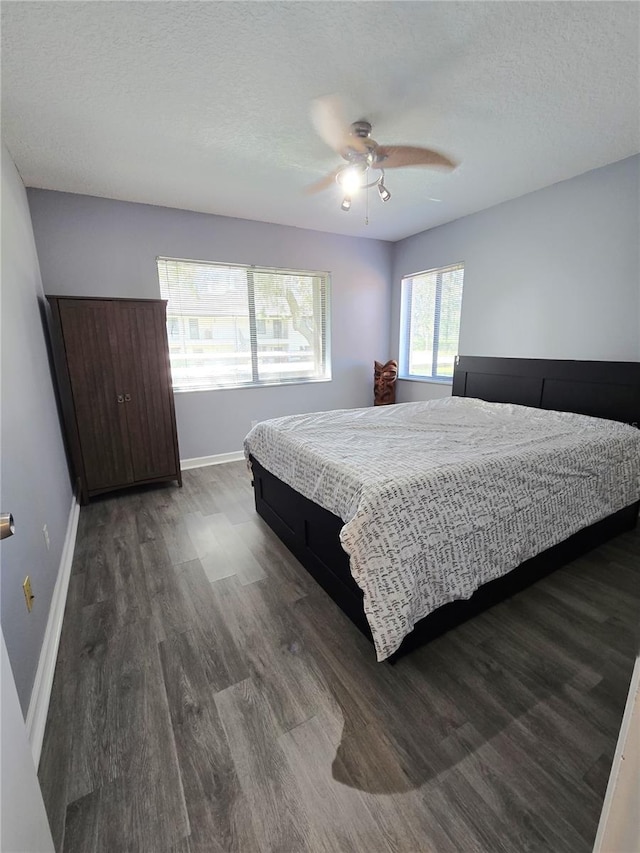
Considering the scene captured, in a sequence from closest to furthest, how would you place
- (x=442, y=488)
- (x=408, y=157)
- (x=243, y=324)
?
(x=442, y=488)
(x=408, y=157)
(x=243, y=324)

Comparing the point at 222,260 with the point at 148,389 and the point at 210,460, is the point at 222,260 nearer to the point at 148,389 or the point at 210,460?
the point at 148,389

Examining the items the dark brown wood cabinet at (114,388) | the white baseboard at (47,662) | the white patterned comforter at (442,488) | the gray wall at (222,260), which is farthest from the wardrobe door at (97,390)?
the white patterned comforter at (442,488)

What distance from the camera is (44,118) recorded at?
197 centimetres

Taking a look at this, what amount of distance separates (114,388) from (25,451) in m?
1.40

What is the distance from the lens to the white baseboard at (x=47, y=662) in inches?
48.4

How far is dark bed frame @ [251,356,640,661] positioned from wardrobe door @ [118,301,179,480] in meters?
1.11

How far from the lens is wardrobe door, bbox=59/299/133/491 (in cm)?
282

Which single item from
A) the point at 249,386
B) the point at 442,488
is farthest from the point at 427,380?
the point at 442,488

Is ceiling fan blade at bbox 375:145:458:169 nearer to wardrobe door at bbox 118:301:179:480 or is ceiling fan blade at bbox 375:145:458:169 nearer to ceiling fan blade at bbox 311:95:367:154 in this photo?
ceiling fan blade at bbox 311:95:367:154

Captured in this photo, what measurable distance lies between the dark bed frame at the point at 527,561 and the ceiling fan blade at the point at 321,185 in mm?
2036

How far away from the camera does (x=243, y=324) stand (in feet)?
13.0

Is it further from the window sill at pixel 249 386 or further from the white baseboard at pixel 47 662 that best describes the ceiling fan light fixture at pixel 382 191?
the white baseboard at pixel 47 662

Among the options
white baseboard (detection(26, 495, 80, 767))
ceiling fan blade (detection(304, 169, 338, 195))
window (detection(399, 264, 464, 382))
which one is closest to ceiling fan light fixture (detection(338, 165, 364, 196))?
ceiling fan blade (detection(304, 169, 338, 195))

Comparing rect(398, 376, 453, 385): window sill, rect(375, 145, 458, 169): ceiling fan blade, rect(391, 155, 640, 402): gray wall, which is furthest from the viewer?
rect(398, 376, 453, 385): window sill
